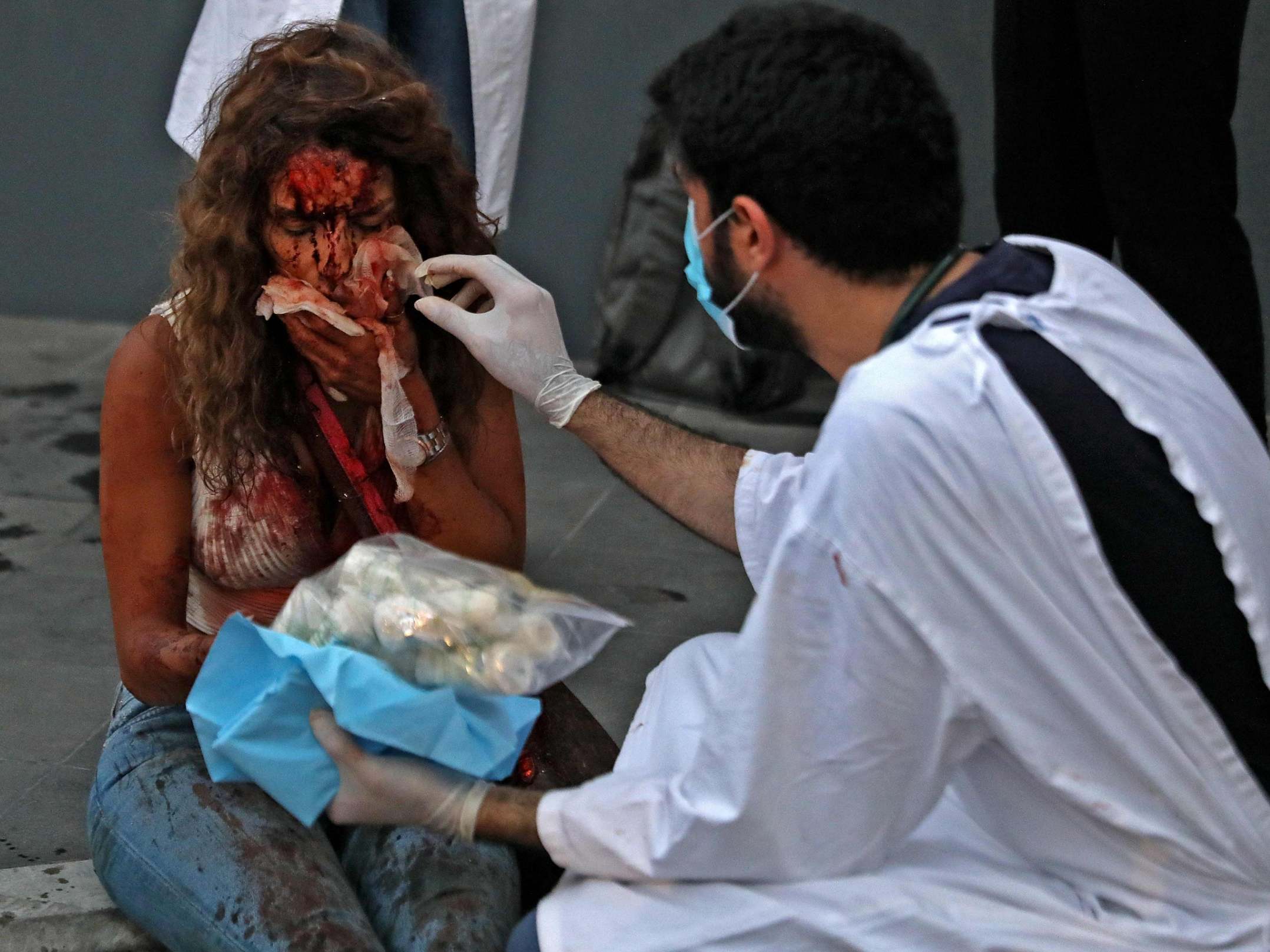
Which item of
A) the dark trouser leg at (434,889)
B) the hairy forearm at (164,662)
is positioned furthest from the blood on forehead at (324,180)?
the dark trouser leg at (434,889)

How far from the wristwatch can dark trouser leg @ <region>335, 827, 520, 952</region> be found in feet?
1.74

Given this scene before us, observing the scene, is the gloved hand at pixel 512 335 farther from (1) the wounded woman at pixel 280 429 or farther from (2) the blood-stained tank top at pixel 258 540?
(2) the blood-stained tank top at pixel 258 540

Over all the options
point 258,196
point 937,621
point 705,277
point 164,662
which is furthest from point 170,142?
point 937,621

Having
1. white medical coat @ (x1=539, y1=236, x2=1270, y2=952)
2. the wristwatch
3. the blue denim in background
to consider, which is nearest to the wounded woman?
the wristwatch

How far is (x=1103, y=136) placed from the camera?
3254 millimetres

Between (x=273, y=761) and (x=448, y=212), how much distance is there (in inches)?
36.2

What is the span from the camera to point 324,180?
2.24m

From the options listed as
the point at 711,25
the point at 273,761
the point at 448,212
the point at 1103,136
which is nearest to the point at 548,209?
the point at 711,25

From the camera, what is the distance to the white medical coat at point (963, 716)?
4.96 feet

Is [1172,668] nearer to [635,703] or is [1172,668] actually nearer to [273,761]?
[273,761]

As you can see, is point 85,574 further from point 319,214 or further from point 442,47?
point 319,214

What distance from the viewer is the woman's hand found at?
7.39 feet

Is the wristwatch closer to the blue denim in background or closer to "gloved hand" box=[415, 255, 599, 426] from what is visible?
"gloved hand" box=[415, 255, 599, 426]

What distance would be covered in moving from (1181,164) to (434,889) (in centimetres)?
208
